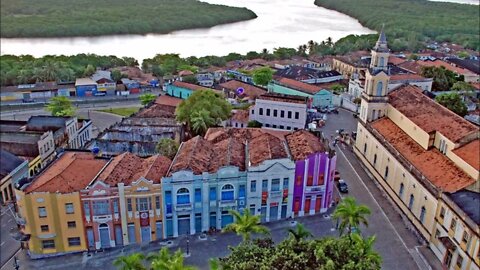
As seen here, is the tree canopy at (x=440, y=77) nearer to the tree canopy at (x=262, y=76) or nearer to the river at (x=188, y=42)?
the tree canopy at (x=262, y=76)

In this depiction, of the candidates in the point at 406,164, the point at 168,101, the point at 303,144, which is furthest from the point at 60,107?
the point at 406,164

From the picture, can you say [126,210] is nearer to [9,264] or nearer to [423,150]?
[9,264]

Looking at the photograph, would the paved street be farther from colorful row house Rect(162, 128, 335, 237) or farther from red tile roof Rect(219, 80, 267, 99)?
red tile roof Rect(219, 80, 267, 99)

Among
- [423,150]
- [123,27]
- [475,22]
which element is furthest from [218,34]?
[423,150]

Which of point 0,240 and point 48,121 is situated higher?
point 48,121

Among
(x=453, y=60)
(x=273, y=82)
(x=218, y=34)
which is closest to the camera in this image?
(x=273, y=82)

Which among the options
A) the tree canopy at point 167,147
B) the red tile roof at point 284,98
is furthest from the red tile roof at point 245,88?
the tree canopy at point 167,147
